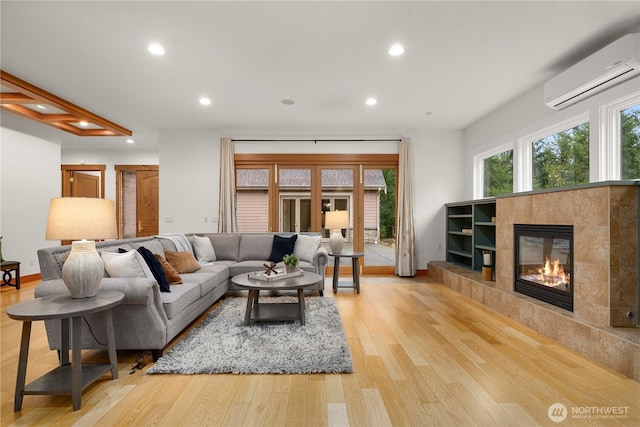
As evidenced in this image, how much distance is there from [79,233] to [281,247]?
3.05 metres

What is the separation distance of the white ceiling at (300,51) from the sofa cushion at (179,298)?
93.0 inches

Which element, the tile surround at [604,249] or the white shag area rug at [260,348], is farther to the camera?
the tile surround at [604,249]

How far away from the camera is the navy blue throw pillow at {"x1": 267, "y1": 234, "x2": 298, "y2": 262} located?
16.0 ft

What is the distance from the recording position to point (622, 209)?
2527mm

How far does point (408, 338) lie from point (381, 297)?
1.56m

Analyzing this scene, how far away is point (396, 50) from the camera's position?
127 inches

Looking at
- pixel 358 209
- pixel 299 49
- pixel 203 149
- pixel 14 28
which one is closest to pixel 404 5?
pixel 299 49

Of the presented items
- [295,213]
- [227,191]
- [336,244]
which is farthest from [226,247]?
[336,244]

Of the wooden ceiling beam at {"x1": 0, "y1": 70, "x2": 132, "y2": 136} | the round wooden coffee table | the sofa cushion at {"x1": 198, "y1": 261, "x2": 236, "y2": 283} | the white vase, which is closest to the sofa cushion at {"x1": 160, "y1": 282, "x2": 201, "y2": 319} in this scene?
the round wooden coffee table

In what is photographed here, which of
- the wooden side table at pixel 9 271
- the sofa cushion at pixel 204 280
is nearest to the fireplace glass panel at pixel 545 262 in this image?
the sofa cushion at pixel 204 280

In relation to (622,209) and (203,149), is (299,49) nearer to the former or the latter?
(622,209)

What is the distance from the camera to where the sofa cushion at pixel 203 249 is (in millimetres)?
4789

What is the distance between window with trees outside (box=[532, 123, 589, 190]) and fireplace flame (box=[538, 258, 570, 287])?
1046mm

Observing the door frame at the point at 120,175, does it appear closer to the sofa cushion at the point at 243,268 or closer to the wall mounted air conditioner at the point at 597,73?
the sofa cushion at the point at 243,268
